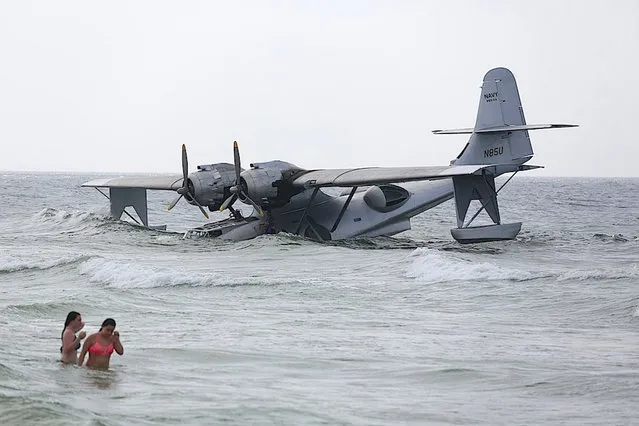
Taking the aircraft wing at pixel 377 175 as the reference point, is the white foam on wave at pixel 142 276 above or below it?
below

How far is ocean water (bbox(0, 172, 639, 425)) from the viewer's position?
955 cm

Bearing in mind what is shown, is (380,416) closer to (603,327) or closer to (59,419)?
Result: (59,419)

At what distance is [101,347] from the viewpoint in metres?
11.2

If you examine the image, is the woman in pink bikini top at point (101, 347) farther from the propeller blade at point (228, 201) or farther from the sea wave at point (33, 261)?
the propeller blade at point (228, 201)

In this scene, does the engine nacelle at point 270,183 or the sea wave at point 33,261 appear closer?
the sea wave at point 33,261

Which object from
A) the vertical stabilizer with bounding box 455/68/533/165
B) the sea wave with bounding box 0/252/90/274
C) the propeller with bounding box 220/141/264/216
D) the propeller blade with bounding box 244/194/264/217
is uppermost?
the vertical stabilizer with bounding box 455/68/533/165

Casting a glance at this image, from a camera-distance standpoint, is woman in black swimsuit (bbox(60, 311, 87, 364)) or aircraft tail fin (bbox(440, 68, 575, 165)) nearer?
woman in black swimsuit (bbox(60, 311, 87, 364))

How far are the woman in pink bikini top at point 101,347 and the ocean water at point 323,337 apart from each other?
0.15 meters

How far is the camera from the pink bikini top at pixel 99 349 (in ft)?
36.6

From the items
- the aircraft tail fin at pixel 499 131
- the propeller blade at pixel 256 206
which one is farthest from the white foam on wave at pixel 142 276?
the aircraft tail fin at pixel 499 131

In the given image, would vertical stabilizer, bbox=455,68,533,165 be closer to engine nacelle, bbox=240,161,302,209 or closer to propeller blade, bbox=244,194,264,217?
engine nacelle, bbox=240,161,302,209

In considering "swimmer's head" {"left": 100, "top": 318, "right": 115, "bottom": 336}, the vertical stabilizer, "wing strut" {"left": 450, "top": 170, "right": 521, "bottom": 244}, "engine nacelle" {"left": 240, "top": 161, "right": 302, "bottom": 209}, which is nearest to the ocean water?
"swimmer's head" {"left": 100, "top": 318, "right": 115, "bottom": 336}

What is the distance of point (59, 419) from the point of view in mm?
8688

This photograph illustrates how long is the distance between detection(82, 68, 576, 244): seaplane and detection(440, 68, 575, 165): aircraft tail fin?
0.03m
